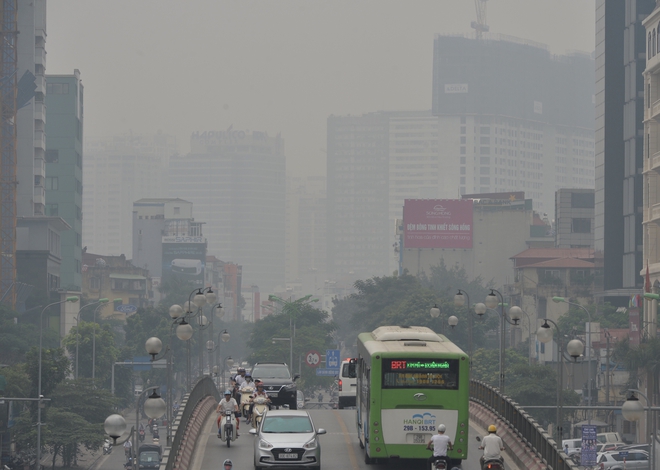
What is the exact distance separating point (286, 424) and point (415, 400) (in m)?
4.06

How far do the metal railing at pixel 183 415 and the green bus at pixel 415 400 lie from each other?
4654 millimetres

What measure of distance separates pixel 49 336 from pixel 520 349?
170 ft

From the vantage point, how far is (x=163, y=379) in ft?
433

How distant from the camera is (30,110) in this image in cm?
13800

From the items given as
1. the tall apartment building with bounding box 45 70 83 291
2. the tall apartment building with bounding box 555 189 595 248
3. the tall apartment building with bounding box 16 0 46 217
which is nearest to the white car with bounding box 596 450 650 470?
the tall apartment building with bounding box 16 0 46 217

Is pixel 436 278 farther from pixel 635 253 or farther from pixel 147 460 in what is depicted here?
pixel 147 460

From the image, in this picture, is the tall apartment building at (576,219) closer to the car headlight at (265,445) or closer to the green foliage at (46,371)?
the green foliage at (46,371)

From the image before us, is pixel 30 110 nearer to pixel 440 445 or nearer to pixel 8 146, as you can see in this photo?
pixel 8 146

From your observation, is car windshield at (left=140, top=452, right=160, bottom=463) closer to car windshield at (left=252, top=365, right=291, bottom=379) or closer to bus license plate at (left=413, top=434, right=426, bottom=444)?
car windshield at (left=252, top=365, right=291, bottom=379)

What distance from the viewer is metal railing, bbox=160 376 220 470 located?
83.8ft

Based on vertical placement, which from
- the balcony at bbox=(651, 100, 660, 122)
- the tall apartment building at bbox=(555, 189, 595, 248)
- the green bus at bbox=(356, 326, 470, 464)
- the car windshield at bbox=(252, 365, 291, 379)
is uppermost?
the balcony at bbox=(651, 100, 660, 122)

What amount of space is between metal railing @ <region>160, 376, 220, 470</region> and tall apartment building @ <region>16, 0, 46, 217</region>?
310 ft

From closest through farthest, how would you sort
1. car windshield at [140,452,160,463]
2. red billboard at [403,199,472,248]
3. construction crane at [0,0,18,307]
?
car windshield at [140,452,160,463]
construction crane at [0,0,18,307]
red billboard at [403,199,472,248]

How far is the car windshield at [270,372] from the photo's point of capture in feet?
140
